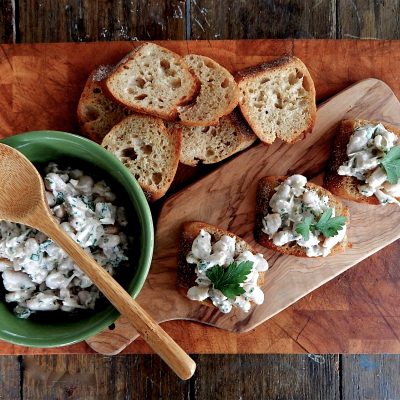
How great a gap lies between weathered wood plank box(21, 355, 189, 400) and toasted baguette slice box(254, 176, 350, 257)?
635mm

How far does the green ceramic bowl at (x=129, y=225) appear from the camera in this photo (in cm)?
158

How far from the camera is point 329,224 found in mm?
1756

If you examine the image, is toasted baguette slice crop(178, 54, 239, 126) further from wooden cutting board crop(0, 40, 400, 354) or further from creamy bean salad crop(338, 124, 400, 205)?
creamy bean salad crop(338, 124, 400, 205)

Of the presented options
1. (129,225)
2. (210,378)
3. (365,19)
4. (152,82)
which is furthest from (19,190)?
(365,19)

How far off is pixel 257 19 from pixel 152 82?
1.62 feet

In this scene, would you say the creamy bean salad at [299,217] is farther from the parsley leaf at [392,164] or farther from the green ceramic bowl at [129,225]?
the green ceramic bowl at [129,225]

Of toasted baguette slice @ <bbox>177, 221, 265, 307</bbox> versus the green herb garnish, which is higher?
the green herb garnish

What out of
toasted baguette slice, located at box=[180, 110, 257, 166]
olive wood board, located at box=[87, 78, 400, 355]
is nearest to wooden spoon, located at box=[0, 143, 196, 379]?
olive wood board, located at box=[87, 78, 400, 355]

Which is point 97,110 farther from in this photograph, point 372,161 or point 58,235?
point 372,161

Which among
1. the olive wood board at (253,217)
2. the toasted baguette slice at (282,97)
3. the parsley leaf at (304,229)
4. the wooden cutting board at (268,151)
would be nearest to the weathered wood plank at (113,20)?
the wooden cutting board at (268,151)

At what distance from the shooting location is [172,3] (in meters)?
2.04

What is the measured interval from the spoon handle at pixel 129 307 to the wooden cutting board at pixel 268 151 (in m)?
0.46

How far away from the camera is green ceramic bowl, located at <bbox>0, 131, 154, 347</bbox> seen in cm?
158

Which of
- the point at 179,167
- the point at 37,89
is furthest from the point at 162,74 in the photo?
the point at 37,89
